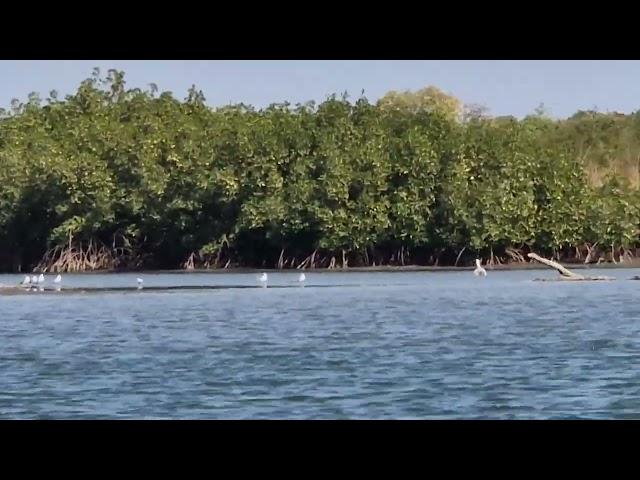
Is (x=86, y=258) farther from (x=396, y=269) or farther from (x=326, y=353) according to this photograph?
(x=326, y=353)

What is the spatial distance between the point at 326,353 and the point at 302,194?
32.8 meters

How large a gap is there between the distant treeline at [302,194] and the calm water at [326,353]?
1429cm

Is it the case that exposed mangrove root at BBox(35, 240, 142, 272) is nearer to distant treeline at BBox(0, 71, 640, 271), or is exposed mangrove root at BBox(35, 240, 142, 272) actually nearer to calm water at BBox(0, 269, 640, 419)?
distant treeline at BBox(0, 71, 640, 271)

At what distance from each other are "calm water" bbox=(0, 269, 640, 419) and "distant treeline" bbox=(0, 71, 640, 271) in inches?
563

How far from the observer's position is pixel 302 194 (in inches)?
2114

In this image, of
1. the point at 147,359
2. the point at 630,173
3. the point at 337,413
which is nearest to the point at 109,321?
the point at 147,359

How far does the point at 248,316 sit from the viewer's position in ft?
94.8

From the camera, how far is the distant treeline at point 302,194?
52.5 m

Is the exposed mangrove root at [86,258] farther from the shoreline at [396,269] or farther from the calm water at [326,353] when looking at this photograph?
the calm water at [326,353]

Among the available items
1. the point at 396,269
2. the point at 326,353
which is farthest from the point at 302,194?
the point at 326,353
